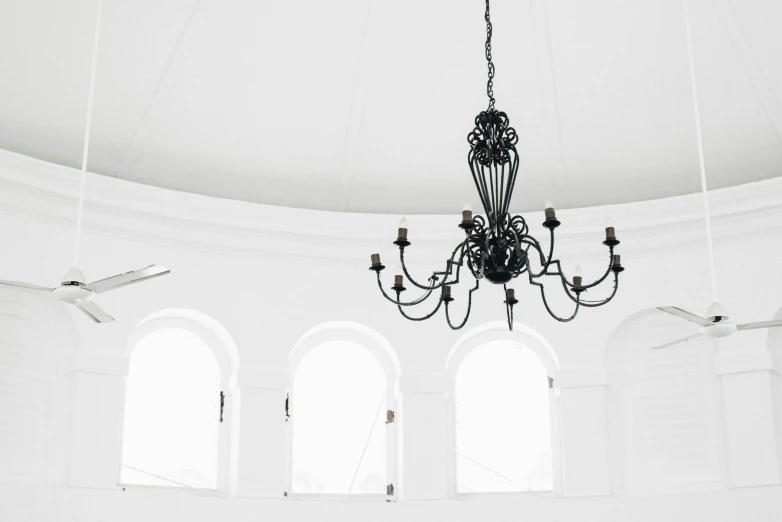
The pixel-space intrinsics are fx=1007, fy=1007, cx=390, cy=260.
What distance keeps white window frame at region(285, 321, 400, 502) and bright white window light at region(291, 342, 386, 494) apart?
2.0 inches

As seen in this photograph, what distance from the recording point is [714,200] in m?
7.95

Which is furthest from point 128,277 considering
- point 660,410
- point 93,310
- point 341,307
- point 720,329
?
point 660,410

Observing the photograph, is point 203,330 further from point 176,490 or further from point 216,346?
point 176,490

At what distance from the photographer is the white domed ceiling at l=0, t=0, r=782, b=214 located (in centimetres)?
737

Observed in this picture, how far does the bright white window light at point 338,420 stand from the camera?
820 centimetres

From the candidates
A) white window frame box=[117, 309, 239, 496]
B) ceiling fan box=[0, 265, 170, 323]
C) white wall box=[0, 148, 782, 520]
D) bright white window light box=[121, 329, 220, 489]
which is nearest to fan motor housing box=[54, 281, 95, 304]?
ceiling fan box=[0, 265, 170, 323]

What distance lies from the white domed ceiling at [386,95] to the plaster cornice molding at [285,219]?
290 mm

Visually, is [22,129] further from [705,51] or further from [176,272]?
[705,51]

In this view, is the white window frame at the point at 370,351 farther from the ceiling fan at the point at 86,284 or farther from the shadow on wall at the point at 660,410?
the ceiling fan at the point at 86,284

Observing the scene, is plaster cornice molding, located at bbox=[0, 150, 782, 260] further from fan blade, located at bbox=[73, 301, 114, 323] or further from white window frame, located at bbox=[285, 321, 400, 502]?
fan blade, located at bbox=[73, 301, 114, 323]

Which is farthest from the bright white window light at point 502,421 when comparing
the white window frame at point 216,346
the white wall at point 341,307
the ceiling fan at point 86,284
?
the ceiling fan at point 86,284

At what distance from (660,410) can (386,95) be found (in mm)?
3332

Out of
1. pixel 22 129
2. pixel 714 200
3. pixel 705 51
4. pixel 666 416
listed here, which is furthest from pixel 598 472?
pixel 22 129

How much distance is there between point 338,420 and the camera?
8336mm
